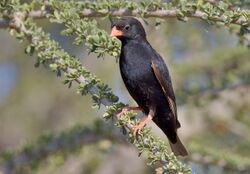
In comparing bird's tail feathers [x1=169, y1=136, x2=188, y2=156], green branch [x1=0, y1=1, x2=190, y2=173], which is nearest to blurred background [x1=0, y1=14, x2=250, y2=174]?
bird's tail feathers [x1=169, y1=136, x2=188, y2=156]

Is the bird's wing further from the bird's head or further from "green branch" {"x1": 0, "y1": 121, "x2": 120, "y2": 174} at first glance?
"green branch" {"x1": 0, "y1": 121, "x2": 120, "y2": 174}

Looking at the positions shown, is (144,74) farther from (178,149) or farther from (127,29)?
(178,149)

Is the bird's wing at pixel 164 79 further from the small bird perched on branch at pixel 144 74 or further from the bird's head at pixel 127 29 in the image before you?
the bird's head at pixel 127 29

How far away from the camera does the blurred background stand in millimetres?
4980

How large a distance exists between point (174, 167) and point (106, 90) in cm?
56

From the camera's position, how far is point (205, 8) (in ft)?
11.3

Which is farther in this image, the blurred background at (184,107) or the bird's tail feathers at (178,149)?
the blurred background at (184,107)

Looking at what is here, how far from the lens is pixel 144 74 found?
3.92 m

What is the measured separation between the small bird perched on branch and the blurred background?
0.15m

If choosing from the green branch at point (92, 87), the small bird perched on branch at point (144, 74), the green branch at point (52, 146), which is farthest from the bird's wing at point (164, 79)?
the green branch at point (52, 146)

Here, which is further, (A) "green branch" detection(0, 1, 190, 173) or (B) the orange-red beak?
(B) the orange-red beak

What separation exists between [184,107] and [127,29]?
1645 millimetres

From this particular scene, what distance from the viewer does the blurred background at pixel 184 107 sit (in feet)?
16.3

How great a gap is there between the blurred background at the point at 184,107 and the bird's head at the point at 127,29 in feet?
0.47
